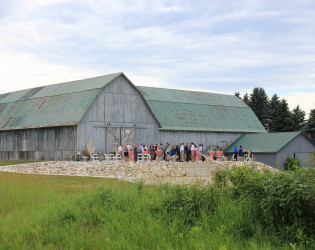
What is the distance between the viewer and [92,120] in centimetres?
3719

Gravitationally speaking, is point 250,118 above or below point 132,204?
above

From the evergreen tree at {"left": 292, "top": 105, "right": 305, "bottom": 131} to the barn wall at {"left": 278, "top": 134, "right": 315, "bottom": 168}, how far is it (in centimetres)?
1666

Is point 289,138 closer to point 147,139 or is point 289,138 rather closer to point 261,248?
point 147,139

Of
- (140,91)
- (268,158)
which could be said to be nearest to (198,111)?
(268,158)

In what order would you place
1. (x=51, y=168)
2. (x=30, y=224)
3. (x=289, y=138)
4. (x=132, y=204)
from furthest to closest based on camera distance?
(x=289, y=138) → (x=51, y=168) → (x=132, y=204) → (x=30, y=224)

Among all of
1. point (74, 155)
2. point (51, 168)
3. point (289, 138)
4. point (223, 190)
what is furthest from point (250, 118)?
point (223, 190)

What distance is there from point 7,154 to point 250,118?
28571 mm

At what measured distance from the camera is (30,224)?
11594 millimetres

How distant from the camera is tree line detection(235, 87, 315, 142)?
2327 inches

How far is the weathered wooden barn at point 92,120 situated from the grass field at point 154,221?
76.6 feet

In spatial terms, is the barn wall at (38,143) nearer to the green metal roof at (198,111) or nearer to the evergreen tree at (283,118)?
the green metal roof at (198,111)

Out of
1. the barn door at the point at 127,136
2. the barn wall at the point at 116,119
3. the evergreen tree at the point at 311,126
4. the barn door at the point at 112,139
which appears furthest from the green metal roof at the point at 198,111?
the evergreen tree at the point at 311,126

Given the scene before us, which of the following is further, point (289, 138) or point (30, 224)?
point (289, 138)

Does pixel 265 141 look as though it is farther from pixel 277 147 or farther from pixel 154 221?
pixel 154 221
